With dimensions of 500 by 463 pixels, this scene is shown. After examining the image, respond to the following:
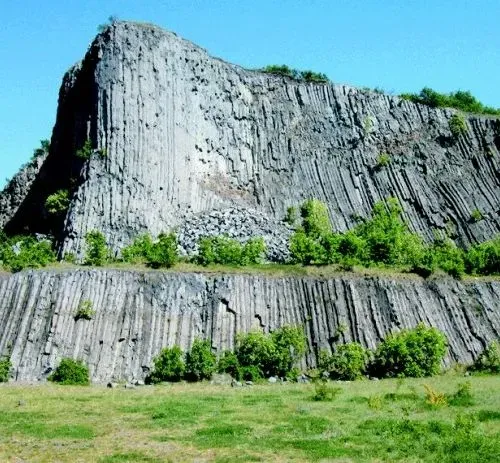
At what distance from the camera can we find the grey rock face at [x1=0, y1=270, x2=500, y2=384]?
28.1m

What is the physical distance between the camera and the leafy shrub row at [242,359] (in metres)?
27.5

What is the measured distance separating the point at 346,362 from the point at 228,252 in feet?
28.4

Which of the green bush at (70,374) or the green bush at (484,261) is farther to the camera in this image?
the green bush at (484,261)

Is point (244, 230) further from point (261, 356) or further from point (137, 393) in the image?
point (137, 393)

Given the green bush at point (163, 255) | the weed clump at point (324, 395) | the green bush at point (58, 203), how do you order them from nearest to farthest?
the weed clump at point (324, 395) → the green bush at point (163, 255) → the green bush at point (58, 203)

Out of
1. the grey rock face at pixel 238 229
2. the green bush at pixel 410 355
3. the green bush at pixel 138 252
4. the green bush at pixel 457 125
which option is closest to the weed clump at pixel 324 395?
the green bush at pixel 410 355

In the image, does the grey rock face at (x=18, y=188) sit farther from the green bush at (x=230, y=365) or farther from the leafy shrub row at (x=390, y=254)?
the green bush at (x=230, y=365)

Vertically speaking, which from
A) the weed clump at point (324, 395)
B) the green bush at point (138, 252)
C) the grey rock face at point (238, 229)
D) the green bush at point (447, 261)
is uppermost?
the grey rock face at point (238, 229)

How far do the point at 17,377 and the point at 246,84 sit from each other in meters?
27.8

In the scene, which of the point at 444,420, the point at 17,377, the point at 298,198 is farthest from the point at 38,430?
the point at 298,198

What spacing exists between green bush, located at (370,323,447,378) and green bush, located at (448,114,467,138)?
73.5 feet

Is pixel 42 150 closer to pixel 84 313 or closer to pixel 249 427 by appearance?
pixel 84 313

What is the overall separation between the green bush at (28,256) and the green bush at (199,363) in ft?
26.5

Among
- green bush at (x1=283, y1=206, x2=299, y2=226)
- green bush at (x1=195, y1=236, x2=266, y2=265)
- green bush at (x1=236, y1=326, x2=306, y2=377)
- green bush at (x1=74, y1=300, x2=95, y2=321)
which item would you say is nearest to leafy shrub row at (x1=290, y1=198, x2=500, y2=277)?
green bush at (x1=195, y1=236, x2=266, y2=265)
